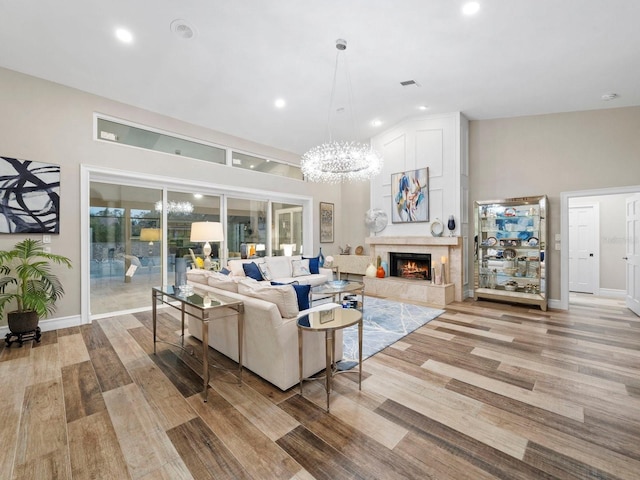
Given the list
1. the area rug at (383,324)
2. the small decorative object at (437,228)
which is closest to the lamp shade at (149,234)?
the area rug at (383,324)

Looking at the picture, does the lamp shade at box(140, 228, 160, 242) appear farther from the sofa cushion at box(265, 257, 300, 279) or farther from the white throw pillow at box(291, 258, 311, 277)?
the white throw pillow at box(291, 258, 311, 277)

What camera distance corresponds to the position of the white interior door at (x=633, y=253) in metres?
4.62

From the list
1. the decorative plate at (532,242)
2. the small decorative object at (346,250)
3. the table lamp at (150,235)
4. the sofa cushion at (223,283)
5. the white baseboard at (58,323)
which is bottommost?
the white baseboard at (58,323)

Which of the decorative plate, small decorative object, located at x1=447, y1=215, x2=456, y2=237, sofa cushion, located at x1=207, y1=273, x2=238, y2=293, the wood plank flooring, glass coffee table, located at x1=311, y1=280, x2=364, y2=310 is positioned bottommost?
the wood plank flooring

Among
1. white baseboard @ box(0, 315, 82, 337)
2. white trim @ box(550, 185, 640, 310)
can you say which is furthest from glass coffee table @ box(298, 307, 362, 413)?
white trim @ box(550, 185, 640, 310)

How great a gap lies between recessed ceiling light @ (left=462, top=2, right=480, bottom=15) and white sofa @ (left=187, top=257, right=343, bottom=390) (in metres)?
3.27

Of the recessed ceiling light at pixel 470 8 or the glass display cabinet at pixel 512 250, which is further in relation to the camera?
the glass display cabinet at pixel 512 250

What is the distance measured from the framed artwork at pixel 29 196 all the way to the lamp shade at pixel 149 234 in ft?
3.62

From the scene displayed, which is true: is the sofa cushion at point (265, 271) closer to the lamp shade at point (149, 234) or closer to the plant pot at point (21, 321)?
the lamp shade at point (149, 234)

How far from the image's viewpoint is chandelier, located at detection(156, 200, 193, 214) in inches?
201

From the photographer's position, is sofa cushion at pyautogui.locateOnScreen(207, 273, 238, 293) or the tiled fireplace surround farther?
the tiled fireplace surround

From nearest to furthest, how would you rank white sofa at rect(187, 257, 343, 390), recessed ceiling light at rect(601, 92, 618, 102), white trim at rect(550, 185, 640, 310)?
white sofa at rect(187, 257, 343, 390) → recessed ceiling light at rect(601, 92, 618, 102) → white trim at rect(550, 185, 640, 310)

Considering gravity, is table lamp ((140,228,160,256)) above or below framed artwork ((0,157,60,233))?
below

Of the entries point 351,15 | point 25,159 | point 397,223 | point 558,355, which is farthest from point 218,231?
point 558,355
